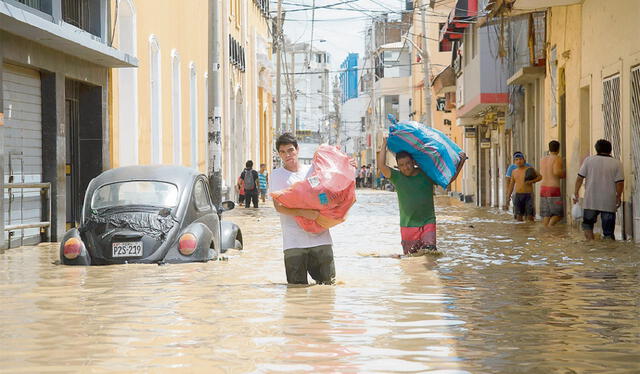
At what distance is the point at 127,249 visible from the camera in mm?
13164

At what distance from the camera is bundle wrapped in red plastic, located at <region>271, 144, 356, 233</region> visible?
988 centimetres

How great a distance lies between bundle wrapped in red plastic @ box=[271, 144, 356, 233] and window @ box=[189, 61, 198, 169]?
23.1 m

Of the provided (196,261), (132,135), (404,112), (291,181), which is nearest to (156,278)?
(196,261)

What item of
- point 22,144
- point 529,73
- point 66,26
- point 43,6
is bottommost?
point 22,144

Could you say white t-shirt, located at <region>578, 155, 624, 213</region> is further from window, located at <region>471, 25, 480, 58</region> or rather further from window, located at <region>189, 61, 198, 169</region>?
window, located at <region>471, 25, 480, 58</region>

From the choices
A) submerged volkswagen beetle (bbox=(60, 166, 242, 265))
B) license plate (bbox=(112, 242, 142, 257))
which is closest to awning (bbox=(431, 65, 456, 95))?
submerged volkswagen beetle (bbox=(60, 166, 242, 265))

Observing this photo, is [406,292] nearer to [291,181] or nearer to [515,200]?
[291,181]

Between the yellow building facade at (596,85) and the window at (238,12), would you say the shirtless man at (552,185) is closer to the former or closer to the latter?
the yellow building facade at (596,85)

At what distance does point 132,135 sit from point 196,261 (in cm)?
1100

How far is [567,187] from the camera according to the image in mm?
24188

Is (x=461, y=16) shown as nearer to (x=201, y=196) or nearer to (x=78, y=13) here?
(x=78, y=13)

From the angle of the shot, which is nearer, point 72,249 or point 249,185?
point 72,249

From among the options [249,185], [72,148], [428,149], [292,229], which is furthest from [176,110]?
[292,229]

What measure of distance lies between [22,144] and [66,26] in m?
2.04
